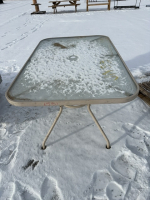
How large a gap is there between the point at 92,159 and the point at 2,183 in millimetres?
746

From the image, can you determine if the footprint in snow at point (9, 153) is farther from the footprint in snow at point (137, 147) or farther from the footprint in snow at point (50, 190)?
the footprint in snow at point (137, 147)

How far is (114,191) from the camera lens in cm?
105

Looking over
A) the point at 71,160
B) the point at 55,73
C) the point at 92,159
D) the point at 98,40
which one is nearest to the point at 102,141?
the point at 92,159

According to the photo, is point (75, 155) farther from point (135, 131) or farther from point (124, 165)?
point (135, 131)

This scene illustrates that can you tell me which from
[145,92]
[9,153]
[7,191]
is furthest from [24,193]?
[145,92]

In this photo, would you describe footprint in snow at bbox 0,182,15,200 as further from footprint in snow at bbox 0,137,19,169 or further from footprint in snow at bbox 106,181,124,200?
footprint in snow at bbox 106,181,124,200

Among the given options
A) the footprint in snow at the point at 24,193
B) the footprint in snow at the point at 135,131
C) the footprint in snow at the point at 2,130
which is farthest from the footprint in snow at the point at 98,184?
the footprint in snow at the point at 2,130

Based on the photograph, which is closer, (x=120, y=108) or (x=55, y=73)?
(x=55, y=73)

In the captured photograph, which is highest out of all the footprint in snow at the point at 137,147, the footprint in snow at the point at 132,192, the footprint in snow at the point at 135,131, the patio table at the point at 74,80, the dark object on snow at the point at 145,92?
the patio table at the point at 74,80

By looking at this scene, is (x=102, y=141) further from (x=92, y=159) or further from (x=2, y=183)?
(x=2, y=183)

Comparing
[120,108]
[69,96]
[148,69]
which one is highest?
[69,96]

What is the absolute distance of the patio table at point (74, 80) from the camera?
3.03ft

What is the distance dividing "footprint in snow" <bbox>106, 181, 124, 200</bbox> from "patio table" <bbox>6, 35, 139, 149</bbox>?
12.9 inches

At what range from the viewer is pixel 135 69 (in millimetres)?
2465
